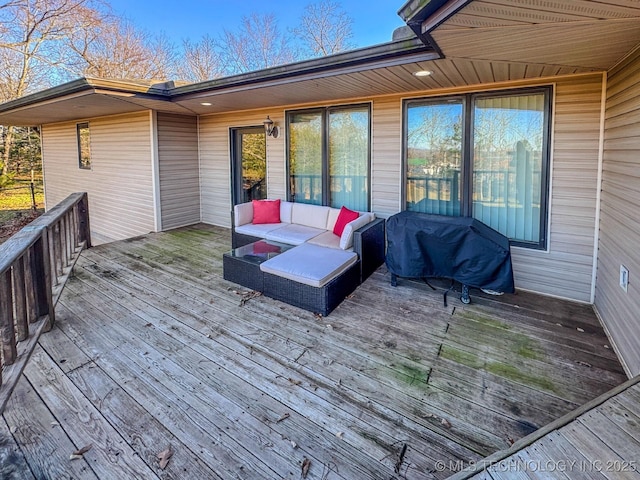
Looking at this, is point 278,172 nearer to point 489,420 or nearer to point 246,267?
point 246,267

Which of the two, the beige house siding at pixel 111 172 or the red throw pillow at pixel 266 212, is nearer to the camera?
the red throw pillow at pixel 266 212

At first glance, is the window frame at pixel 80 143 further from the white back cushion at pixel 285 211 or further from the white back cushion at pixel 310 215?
the white back cushion at pixel 310 215

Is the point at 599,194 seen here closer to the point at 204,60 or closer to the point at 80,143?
the point at 80,143

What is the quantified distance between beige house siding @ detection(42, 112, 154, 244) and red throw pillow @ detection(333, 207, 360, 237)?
4032mm

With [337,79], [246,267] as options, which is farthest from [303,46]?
[246,267]

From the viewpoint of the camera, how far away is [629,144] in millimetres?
2748

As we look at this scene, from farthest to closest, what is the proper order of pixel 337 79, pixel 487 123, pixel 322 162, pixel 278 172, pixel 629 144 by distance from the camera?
pixel 278 172 < pixel 322 162 < pixel 487 123 < pixel 337 79 < pixel 629 144

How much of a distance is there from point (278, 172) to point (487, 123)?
3.41 m

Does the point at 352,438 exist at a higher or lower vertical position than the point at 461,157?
lower

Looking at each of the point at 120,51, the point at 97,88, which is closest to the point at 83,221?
the point at 97,88

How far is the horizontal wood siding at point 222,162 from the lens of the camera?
6.30 meters

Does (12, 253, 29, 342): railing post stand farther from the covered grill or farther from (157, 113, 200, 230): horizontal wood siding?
(157, 113, 200, 230): horizontal wood siding

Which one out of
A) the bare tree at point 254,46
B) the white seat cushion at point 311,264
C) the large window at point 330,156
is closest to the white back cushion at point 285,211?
the large window at point 330,156

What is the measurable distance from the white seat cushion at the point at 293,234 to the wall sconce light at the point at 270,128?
1.82 m
